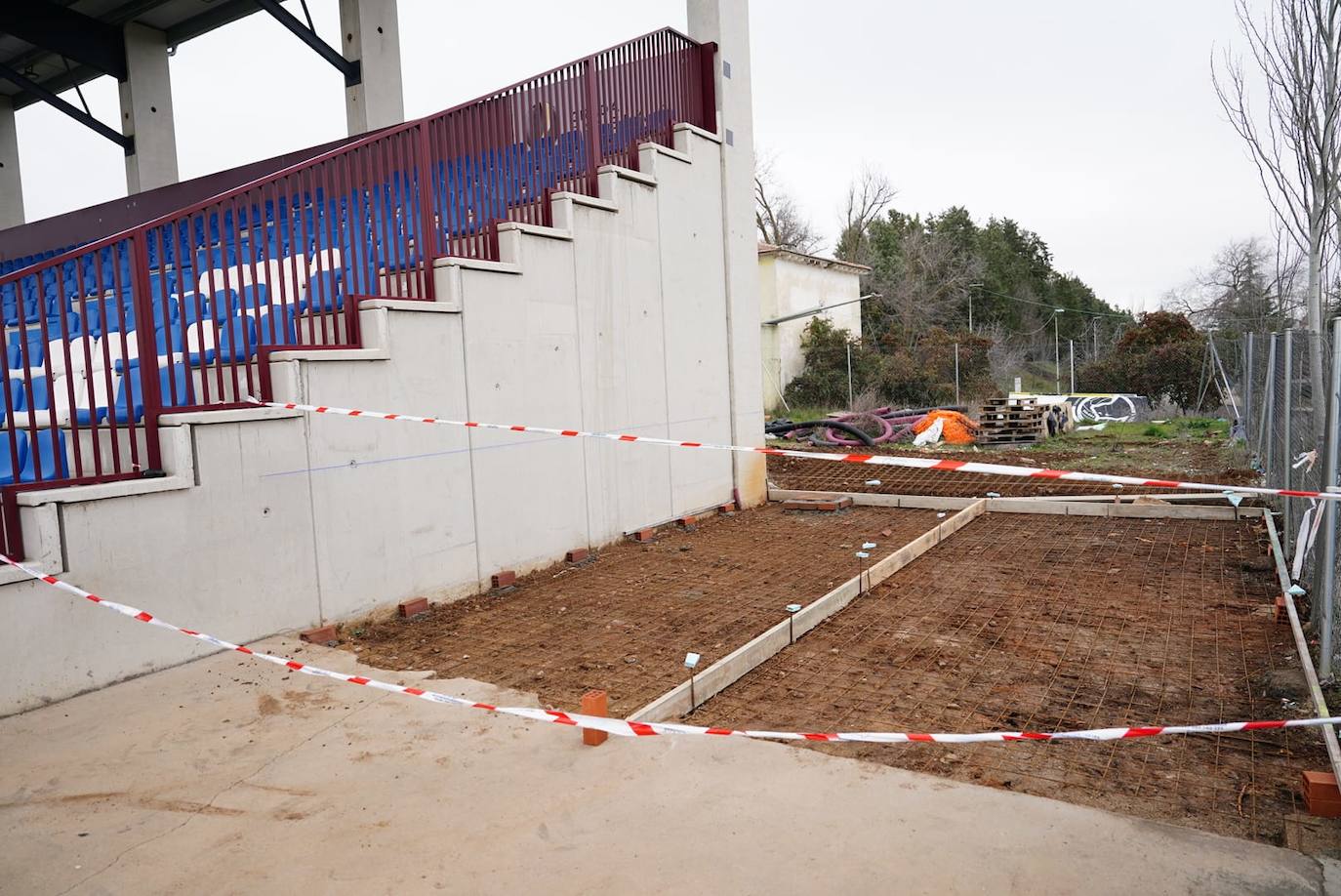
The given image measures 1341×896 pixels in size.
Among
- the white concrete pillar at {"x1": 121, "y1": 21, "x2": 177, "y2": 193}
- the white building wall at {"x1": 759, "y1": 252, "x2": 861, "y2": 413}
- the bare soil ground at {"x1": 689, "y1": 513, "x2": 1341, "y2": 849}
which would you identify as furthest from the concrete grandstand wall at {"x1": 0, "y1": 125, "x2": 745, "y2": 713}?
the white building wall at {"x1": 759, "y1": 252, "x2": 861, "y2": 413}

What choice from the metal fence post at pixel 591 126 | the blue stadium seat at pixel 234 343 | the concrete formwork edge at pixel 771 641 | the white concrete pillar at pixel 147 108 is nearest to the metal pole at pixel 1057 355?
the concrete formwork edge at pixel 771 641

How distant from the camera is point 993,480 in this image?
13.3 metres

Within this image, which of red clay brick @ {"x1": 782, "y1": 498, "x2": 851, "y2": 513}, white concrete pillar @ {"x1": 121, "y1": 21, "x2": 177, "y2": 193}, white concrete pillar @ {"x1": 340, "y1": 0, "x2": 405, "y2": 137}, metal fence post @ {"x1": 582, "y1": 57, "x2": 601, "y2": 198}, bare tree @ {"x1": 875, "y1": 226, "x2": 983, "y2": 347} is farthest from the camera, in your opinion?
bare tree @ {"x1": 875, "y1": 226, "x2": 983, "y2": 347}

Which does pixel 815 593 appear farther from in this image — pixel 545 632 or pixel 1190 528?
pixel 1190 528

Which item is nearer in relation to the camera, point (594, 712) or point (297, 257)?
point (594, 712)

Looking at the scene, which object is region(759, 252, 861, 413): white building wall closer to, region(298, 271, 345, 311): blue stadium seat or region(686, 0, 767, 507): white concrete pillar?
region(686, 0, 767, 507): white concrete pillar

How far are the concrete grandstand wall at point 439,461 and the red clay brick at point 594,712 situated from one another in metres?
2.89

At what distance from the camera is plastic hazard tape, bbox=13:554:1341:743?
11.5 ft

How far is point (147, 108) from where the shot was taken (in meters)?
16.2

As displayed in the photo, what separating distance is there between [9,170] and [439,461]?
1853cm

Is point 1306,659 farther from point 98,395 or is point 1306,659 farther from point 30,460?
point 98,395

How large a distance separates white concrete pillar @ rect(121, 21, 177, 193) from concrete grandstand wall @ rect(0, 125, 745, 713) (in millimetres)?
11438

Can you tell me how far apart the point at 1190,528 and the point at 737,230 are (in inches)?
265

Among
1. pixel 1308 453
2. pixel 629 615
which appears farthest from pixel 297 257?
pixel 1308 453
